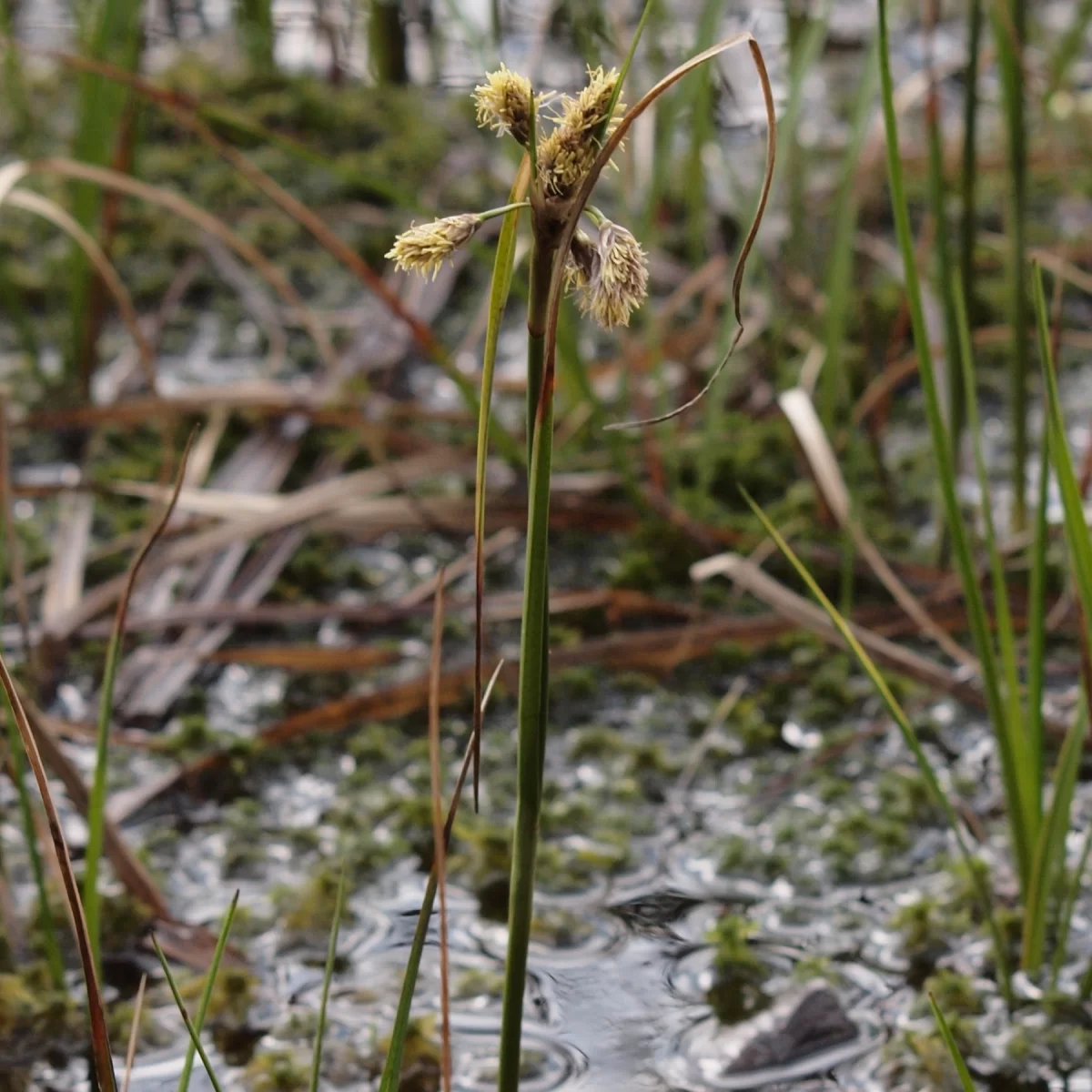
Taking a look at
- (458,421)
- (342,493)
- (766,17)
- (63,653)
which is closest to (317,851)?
(63,653)

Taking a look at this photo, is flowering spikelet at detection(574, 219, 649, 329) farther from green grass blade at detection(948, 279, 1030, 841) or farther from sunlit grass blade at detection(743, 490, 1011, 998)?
green grass blade at detection(948, 279, 1030, 841)

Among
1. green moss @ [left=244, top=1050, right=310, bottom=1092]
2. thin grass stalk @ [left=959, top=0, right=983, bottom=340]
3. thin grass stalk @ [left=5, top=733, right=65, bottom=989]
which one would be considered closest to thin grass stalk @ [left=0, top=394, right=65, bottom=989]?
thin grass stalk @ [left=5, top=733, right=65, bottom=989]

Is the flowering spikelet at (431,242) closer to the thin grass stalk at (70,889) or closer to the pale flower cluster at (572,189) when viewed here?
the pale flower cluster at (572,189)

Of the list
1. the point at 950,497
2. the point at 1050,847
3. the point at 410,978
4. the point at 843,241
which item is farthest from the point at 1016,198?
the point at 410,978

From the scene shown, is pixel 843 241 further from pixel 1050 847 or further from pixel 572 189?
pixel 572 189

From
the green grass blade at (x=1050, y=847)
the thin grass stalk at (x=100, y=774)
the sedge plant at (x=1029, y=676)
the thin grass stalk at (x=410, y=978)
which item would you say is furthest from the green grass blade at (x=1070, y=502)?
the thin grass stalk at (x=100, y=774)

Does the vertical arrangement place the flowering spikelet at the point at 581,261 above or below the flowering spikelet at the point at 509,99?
below
